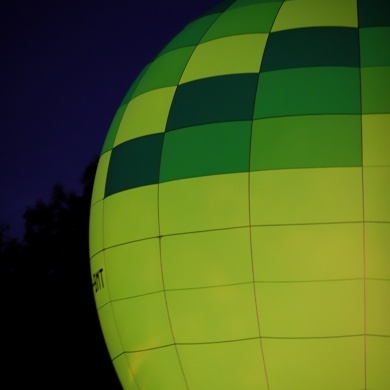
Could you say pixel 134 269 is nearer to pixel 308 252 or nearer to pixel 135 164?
pixel 135 164

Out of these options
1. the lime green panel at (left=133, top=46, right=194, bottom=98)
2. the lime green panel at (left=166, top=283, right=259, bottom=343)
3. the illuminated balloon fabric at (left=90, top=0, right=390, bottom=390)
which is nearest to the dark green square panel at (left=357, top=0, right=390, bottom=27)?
the illuminated balloon fabric at (left=90, top=0, right=390, bottom=390)

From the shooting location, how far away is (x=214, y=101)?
5410mm

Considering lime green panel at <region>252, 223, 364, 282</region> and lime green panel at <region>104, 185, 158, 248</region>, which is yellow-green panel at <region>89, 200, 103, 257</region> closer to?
lime green panel at <region>104, 185, 158, 248</region>

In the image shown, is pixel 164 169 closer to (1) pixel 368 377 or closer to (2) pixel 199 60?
(2) pixel 199 60

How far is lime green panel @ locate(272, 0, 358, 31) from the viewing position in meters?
5.48

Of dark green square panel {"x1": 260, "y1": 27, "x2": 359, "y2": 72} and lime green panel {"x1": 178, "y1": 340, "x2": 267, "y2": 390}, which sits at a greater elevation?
dark green square panel {"x1": 260, "y1": 27, "x2": 359, "y2": 72}

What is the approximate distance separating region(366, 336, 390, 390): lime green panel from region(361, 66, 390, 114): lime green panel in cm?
142

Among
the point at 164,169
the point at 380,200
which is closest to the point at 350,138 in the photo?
the point at 380,200

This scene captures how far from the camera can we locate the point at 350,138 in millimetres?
5023

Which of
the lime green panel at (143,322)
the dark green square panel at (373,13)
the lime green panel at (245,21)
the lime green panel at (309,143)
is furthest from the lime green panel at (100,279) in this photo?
the dark green square panel at (373,13)

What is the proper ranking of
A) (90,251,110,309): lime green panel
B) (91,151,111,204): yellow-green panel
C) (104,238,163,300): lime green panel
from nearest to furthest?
1. (104,238,163,300): lime green panel
2. (90,251,110,309): lime green panel
3. (91,151,111,204): yellow-green panel

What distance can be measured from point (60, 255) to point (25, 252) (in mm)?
581

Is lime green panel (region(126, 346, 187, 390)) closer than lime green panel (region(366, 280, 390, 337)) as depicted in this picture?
No

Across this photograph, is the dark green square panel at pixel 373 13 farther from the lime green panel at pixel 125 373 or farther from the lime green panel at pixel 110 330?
the lime green panel at pixel 125 373
